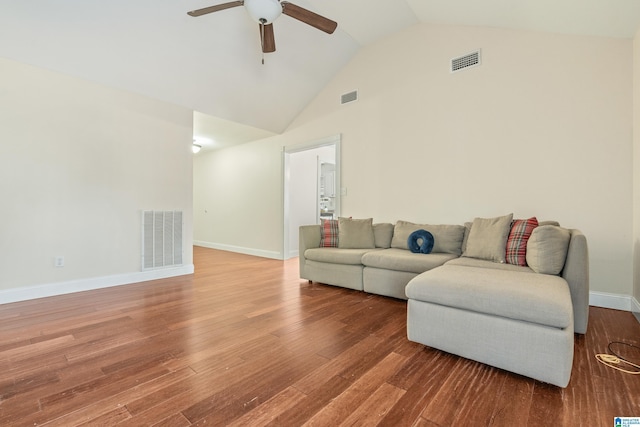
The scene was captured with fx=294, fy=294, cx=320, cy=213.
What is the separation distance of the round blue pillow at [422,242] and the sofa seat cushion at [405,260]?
0.07m

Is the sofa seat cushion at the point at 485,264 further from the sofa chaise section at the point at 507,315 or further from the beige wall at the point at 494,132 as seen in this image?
the beige wall at the point at 494,132

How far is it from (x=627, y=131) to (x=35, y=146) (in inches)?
232

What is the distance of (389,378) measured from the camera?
1.63 meters

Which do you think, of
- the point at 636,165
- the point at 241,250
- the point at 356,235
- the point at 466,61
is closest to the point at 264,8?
the point at 466,61

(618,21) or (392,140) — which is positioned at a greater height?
(618,21)

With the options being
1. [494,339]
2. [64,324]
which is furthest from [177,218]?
[494,339]

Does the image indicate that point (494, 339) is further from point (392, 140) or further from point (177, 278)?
point (177, 278)

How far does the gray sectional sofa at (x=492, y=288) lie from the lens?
1549 mm

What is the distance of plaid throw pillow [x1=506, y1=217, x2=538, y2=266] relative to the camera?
8.49 ft

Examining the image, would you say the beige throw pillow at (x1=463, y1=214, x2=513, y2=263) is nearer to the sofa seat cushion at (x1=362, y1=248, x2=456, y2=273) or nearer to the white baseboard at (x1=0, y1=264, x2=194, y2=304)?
the sofa seat cushion at (x1=362, y1=248, x2=456, y2=273)

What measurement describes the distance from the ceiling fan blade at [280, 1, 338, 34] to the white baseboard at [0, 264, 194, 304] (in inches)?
140

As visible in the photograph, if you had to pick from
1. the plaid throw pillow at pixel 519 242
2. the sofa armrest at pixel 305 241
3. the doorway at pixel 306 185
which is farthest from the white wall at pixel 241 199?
the plaid throw pillow at pixel 519 242

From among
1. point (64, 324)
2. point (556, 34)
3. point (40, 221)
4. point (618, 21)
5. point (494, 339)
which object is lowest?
point (64, 324)

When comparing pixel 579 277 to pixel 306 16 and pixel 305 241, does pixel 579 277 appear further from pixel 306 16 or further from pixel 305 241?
pixel 306 16
